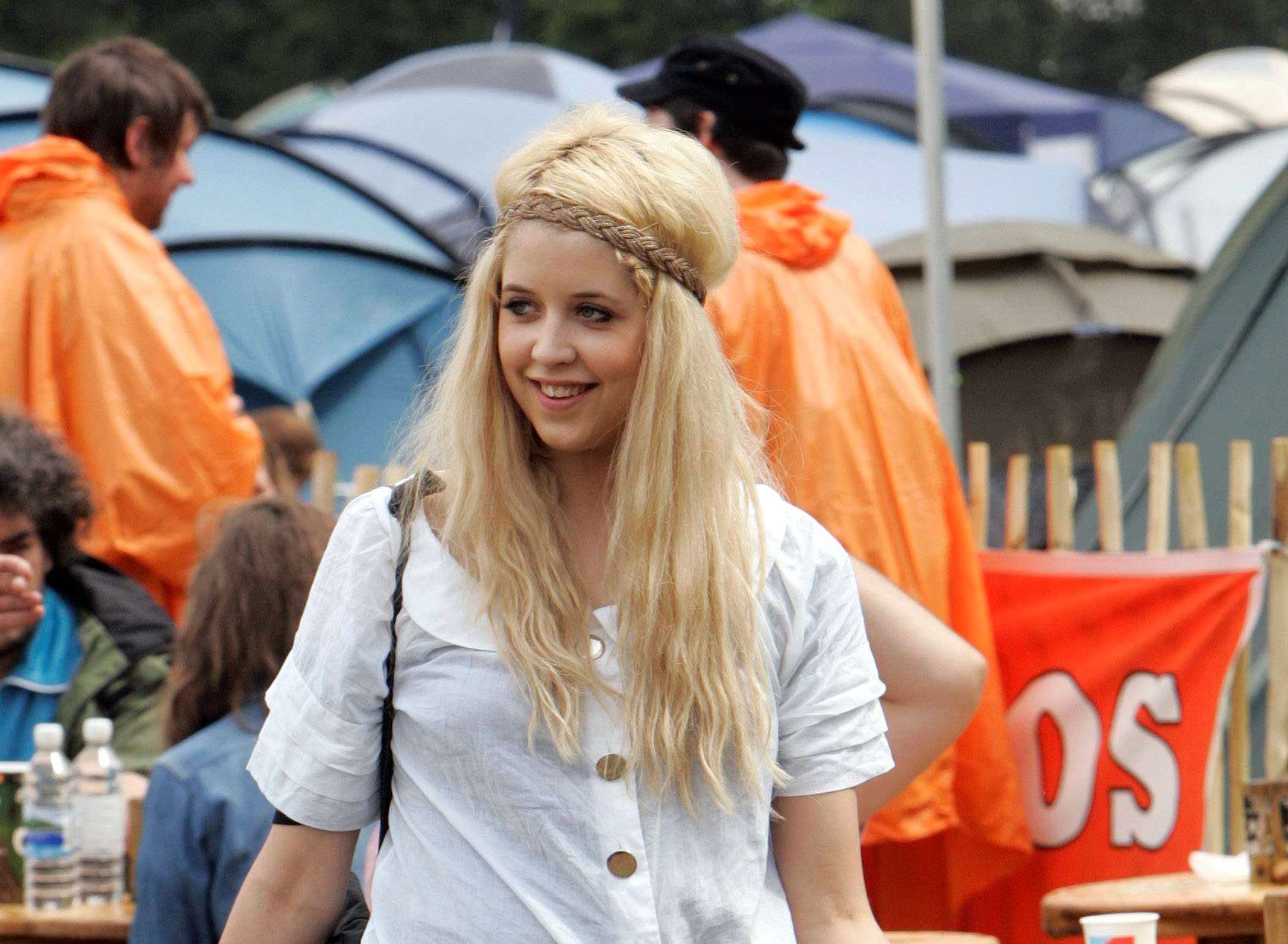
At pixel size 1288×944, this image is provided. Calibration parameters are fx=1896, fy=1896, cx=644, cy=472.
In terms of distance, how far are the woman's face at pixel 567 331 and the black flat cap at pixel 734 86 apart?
1.84 m

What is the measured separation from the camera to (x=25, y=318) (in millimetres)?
3961

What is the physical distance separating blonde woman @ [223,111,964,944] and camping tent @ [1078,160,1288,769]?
2959 millimetres

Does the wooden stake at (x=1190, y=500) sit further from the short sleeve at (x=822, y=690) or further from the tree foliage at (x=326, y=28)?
the tree foliage at (x=326, y=28)

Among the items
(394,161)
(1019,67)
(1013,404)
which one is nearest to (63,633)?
(1013,404)

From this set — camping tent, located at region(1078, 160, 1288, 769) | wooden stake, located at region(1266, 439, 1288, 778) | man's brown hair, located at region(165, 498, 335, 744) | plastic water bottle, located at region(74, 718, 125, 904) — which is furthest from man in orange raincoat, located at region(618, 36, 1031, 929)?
plastic water bottle, located at region(74, 718, 125, 904)

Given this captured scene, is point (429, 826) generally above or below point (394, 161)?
below

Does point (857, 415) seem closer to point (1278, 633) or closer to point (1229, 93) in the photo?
point (1278, 633)

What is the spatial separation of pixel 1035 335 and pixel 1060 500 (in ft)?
12.9

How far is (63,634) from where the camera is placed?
3.56 metres

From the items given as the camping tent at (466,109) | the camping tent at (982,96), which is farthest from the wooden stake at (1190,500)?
the camping tent at (982,96)

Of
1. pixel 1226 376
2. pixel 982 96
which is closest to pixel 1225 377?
pixel 1226 376

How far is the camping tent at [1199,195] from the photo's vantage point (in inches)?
525

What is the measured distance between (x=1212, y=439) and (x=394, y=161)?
707 centimetres

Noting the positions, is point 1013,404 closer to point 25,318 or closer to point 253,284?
point 253,284
